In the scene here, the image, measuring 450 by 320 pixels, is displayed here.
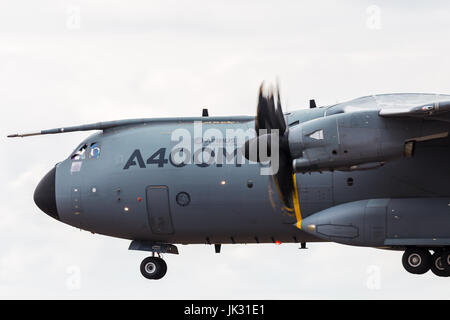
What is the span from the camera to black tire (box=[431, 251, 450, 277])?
27.9 meters

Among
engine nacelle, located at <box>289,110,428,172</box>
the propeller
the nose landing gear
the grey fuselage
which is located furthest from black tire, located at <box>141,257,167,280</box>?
engine nacelle, located at <box>289,110,428,172</box>

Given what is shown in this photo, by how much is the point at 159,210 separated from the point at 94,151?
9.06 feet

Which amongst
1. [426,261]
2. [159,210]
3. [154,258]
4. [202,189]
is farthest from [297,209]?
[154,258]

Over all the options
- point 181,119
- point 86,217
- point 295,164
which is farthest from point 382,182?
point 86,217

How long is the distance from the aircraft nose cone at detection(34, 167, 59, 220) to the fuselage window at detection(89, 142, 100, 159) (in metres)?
1.26

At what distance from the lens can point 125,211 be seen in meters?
29.8

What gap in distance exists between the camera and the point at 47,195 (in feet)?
101

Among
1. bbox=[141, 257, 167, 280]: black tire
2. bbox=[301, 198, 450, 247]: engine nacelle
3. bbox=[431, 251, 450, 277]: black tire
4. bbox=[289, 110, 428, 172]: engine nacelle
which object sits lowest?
bbox=[141, 257, 167, 280]: black tire

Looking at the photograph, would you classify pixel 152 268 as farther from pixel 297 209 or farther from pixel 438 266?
pixel 438 266

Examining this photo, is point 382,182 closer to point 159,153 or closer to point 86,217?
point 159,153

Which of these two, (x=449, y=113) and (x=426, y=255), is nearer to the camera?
(x=449, y=113)

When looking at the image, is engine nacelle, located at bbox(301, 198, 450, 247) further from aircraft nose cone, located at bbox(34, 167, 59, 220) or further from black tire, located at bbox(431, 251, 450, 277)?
aircraft nose cone, located at bbox(34, 167, 59, 220)

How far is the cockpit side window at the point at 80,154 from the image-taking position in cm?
3083

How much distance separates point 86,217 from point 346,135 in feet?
29.2
